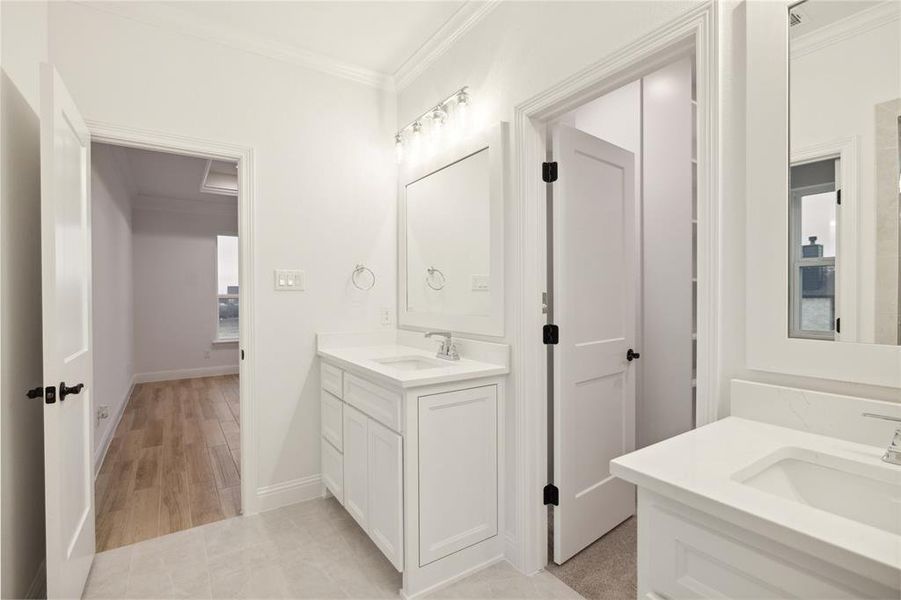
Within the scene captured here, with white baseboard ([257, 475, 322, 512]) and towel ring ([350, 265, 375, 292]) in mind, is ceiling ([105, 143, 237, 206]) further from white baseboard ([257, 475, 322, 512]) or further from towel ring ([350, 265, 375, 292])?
white baseboard ([257, 475, 322, 512])

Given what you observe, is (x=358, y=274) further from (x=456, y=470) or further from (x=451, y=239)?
(x=456, y=470)

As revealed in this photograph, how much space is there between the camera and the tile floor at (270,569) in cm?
181

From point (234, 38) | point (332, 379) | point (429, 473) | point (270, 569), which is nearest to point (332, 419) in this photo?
point (332, 379)

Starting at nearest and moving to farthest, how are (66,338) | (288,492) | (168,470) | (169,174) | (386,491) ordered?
(66,338)
(386,491)
(288,492)
(168,470)
(169,174)

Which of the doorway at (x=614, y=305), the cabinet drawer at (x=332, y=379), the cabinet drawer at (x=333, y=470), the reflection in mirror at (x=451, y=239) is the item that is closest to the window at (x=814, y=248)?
the doorway at (x=614, y=305)

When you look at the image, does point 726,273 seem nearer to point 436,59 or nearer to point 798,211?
point 798,211

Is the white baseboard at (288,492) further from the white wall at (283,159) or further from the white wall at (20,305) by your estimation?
the white wall at (20,305)

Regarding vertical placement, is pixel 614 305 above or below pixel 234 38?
below

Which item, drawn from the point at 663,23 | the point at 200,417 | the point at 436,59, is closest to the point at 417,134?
the point at 436,59

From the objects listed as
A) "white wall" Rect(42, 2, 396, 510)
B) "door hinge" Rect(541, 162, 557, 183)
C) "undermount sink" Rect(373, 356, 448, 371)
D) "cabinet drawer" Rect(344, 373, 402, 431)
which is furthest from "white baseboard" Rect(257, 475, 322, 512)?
"door hinge" Rect(541, 162, 557, 183)

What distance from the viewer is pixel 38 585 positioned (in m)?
1.73

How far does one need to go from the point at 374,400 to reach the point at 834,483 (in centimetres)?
154

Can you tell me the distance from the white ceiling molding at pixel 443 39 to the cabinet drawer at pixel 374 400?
1844mm

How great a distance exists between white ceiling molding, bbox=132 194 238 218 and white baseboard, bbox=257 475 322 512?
15.9ft
